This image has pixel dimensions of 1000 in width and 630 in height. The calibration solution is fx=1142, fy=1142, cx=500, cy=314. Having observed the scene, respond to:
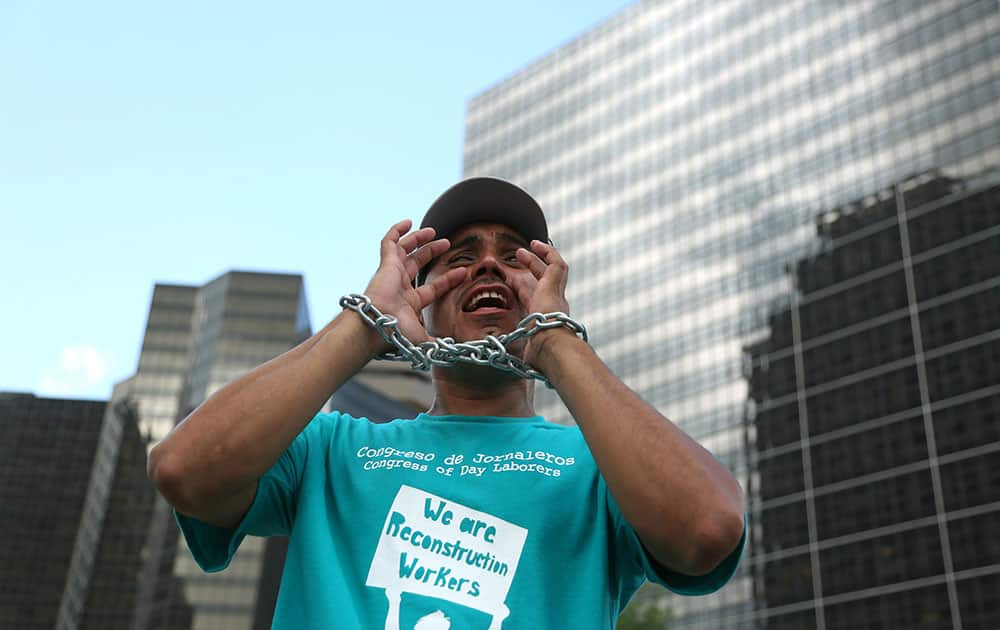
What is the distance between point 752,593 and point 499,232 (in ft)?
260

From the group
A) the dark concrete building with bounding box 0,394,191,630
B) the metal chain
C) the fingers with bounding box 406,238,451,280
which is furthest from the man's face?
the dark concrete building with bounding box 0,394,191,630

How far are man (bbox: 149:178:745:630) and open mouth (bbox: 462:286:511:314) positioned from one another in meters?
0.07

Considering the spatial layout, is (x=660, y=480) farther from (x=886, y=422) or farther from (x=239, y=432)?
(x=886, y=422)

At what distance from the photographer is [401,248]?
3.15m

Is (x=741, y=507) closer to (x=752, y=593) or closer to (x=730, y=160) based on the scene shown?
(x=752, y=593)

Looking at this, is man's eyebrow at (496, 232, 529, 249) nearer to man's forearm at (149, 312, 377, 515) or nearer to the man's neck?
the man's neck

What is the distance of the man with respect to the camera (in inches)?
100

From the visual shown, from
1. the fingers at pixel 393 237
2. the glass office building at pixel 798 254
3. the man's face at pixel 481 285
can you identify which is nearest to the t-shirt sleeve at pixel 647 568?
the man's face at pixel 481 285

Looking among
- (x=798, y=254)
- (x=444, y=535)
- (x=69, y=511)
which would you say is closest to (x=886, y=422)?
(x=798, y=254)

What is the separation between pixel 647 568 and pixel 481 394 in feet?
2.55

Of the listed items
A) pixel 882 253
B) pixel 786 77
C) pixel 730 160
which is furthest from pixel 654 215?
pixel 882 253

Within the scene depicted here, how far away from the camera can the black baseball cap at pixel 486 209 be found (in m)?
3.39

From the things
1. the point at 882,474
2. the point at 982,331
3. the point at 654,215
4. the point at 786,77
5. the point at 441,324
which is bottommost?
the point at 441,324

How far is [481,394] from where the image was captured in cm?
325
